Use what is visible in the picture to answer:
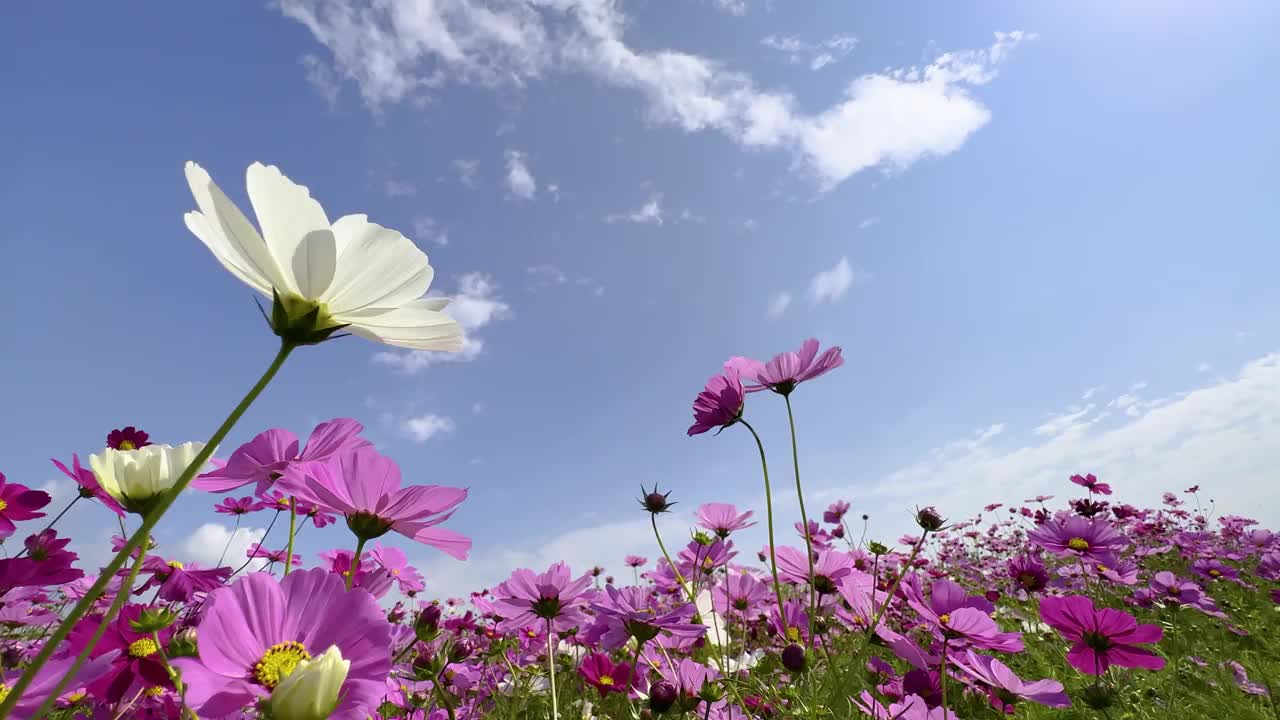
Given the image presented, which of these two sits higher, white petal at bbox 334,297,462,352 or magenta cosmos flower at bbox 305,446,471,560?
white petal at bbox 334,297,462,352

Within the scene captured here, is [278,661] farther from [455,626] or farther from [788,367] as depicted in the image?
[455,626]

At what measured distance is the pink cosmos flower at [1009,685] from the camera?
115cm

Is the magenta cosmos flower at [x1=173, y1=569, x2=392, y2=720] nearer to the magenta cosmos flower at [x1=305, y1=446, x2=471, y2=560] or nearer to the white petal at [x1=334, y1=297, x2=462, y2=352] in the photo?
the magenta cosmos flower at [x1=305, y1=446, x2=471, y2=560]

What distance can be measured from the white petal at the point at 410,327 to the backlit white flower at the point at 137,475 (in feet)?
0.97

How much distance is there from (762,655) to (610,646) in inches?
64.9

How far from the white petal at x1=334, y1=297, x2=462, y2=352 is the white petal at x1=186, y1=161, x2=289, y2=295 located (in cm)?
6

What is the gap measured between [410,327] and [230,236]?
14 centimetres

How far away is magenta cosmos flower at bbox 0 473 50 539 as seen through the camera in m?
0.96

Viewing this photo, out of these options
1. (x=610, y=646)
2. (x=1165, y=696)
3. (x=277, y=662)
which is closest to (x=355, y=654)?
(x=277, y=662)

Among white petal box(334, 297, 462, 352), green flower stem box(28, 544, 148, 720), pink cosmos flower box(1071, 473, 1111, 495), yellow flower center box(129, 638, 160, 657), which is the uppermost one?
pink cosmos flower box(1071, 473, 1111, 495)

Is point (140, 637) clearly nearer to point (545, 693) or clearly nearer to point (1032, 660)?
point (545, 693)

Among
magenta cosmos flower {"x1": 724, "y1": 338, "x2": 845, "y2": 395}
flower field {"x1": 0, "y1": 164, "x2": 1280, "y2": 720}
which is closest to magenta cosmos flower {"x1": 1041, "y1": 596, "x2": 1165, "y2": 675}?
flower field {"x1": 0, "y1": 164, "x2": 1280, "y2": 720}

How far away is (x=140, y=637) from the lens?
785mm

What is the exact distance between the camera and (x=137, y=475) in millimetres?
654
